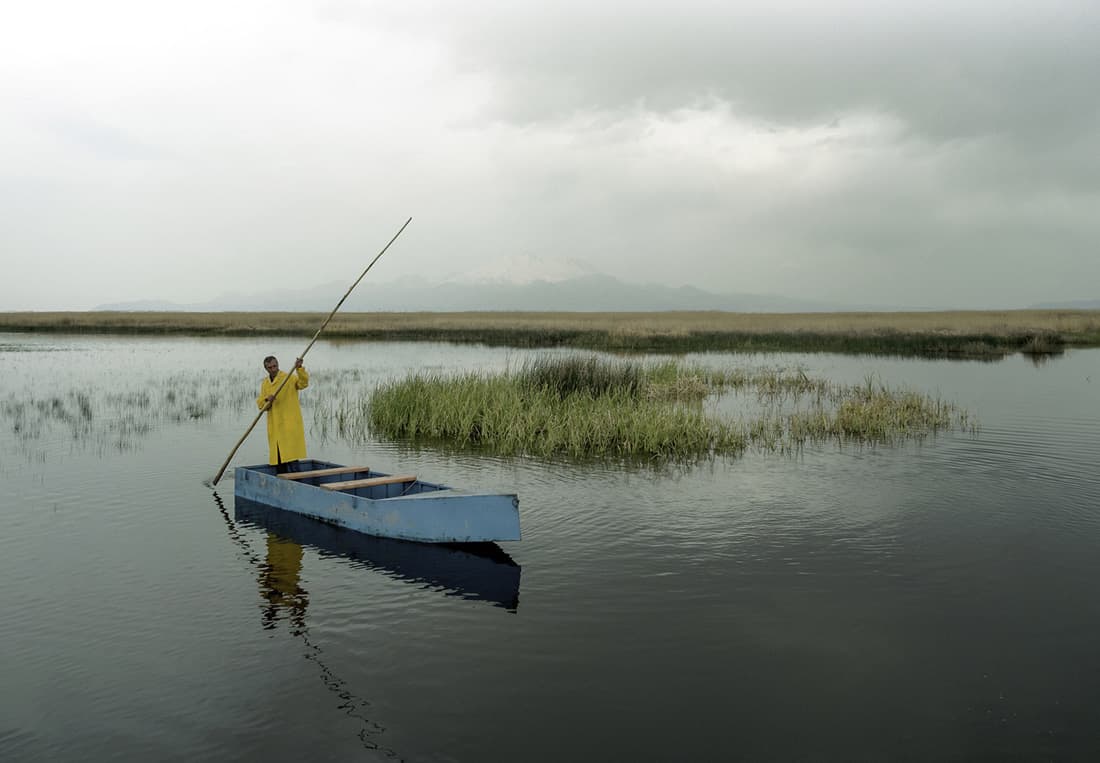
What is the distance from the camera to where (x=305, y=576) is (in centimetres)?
1018

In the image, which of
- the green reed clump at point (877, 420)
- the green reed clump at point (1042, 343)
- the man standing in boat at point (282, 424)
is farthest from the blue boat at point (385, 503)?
the green reed clump at point (1042, 343)

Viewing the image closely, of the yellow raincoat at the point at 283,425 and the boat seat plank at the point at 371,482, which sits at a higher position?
the yellow raincoat at the point at 283,425

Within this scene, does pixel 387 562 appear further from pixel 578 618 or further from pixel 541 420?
pixel 541 420

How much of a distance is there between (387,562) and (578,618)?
305cm

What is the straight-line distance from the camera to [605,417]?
63.2 ft

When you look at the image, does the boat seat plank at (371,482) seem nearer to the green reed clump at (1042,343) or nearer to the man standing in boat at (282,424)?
the man standing in boat at (282,424)

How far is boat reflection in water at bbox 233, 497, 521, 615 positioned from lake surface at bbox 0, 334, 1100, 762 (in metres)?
0.06

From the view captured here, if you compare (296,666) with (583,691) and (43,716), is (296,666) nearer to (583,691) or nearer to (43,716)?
(43,716)

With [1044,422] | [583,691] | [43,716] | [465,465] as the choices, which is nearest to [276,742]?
[43,716]

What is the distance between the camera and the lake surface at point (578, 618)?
21.2ft

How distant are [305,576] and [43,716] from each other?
3.71 meters

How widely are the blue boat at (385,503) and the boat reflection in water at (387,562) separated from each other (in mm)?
189

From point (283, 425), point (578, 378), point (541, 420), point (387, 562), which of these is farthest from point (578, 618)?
point (578, 378)

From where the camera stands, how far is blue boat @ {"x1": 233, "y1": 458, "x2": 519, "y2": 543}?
1034cm
